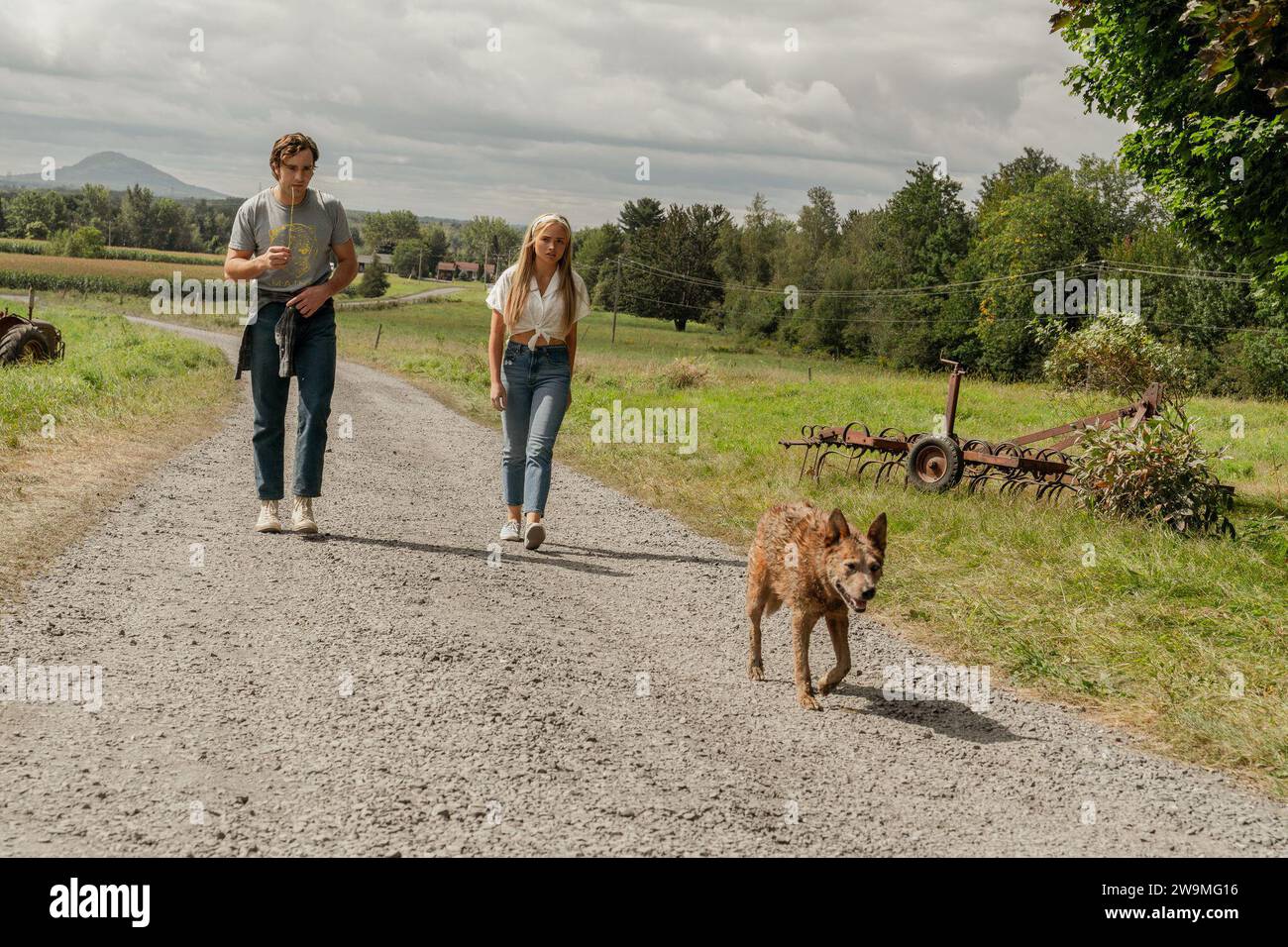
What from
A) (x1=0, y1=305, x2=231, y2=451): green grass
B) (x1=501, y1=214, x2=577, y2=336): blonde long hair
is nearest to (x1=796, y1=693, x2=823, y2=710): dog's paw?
(x1=501, y1=214, x2=577, y2=336): blonde long hair

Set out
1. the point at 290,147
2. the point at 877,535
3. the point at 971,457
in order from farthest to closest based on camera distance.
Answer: the point at 971,457 < the point at 290,147 < the point at 877,535

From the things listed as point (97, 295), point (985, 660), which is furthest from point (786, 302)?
point (985, 660)

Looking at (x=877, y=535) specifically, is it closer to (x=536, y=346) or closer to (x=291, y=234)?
(x=536, y=346)

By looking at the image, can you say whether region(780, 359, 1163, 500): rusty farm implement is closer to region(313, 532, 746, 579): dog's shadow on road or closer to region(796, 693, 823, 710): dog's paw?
region(313, 532, 746, 579): dog's shadow on road

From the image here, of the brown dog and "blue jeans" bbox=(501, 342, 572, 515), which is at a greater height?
"blue jeans" bbox=(501, 342, 572, 515)

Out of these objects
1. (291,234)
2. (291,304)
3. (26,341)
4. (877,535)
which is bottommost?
(877,535)

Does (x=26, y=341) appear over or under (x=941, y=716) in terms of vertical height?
over

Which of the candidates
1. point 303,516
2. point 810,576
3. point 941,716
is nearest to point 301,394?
point 303,516

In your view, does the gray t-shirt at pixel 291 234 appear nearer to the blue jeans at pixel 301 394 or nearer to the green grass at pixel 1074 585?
the blue jeans at pixel 301 394

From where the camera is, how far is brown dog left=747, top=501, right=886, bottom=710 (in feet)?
15.5

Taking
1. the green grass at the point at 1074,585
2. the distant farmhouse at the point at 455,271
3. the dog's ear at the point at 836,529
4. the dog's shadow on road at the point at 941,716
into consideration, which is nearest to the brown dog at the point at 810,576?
the dog's ear at the point at 836,529

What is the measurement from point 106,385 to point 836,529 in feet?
50.5

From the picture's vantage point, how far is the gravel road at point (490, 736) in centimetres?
348

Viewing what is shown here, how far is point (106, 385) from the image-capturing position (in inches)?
664
